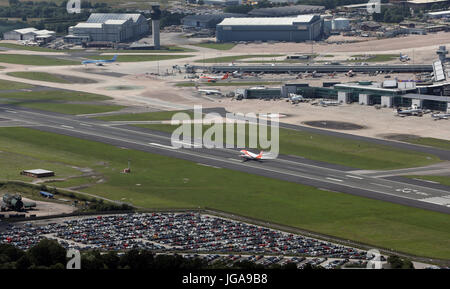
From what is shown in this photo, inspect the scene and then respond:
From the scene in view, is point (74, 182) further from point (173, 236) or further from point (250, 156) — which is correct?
point (173, 236)

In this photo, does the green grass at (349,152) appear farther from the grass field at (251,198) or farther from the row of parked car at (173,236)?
the row of parked car at (173,236)

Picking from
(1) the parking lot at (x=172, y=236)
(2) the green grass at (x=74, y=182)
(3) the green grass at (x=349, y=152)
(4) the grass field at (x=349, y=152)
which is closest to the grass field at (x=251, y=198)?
(2) the green grass at (x=74, y=182)

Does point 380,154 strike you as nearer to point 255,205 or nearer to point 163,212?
point 255,205

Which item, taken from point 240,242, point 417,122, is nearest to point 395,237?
point 240,242

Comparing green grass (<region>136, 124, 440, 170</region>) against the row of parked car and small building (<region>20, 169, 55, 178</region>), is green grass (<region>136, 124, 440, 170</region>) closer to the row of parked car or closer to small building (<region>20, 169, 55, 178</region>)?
the row of parked car

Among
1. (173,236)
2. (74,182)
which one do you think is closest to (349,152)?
(74,182)

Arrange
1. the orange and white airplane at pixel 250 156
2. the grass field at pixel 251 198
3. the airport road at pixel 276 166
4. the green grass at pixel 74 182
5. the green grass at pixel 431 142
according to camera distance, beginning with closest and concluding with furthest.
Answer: the grass field at pixel 251 198, the airport road at pixel 276 166, the green grass at pixel 74 182, the orange and white airplane at pixel 250 156, the green grass at pixel 431 142
